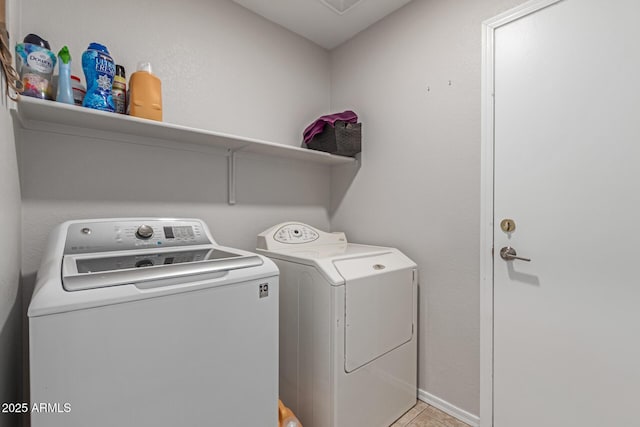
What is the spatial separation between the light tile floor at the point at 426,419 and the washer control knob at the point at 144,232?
168cm

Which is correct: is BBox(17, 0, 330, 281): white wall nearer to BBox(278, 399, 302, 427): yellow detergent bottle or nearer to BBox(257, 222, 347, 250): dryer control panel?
BBox(257, 222, 347, 250): dryer control panel

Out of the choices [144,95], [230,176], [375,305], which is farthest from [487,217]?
[144,95]

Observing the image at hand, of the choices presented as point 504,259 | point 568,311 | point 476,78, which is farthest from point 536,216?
point 476,78

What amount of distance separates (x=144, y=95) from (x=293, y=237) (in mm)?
1134

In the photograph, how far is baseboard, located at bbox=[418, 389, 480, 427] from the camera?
1608 millimetres

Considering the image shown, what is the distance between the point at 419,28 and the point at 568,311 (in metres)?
1.81

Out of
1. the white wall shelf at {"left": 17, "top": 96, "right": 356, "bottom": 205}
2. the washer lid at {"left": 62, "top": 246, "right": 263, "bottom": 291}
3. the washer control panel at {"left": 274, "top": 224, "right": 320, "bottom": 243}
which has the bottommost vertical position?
the washer lid at {"left": 62, "top": 246, "right": 263, "bottom": 291}

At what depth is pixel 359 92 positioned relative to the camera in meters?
2.23

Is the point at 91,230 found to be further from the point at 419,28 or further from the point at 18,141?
the point at 419,28

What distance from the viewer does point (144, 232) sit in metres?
1.32

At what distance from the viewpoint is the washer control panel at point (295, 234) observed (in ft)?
6.14

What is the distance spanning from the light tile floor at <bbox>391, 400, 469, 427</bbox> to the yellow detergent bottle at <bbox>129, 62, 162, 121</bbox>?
212cm

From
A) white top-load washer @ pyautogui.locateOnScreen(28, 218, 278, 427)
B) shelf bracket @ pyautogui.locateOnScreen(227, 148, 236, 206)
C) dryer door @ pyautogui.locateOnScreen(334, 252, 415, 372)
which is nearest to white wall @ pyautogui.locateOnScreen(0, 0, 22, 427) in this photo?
white top-load washer @ pyautogui.locateOnScreen(28, 218, 278, 427)

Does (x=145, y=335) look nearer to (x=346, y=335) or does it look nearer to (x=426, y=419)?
(x=346, y=335)
